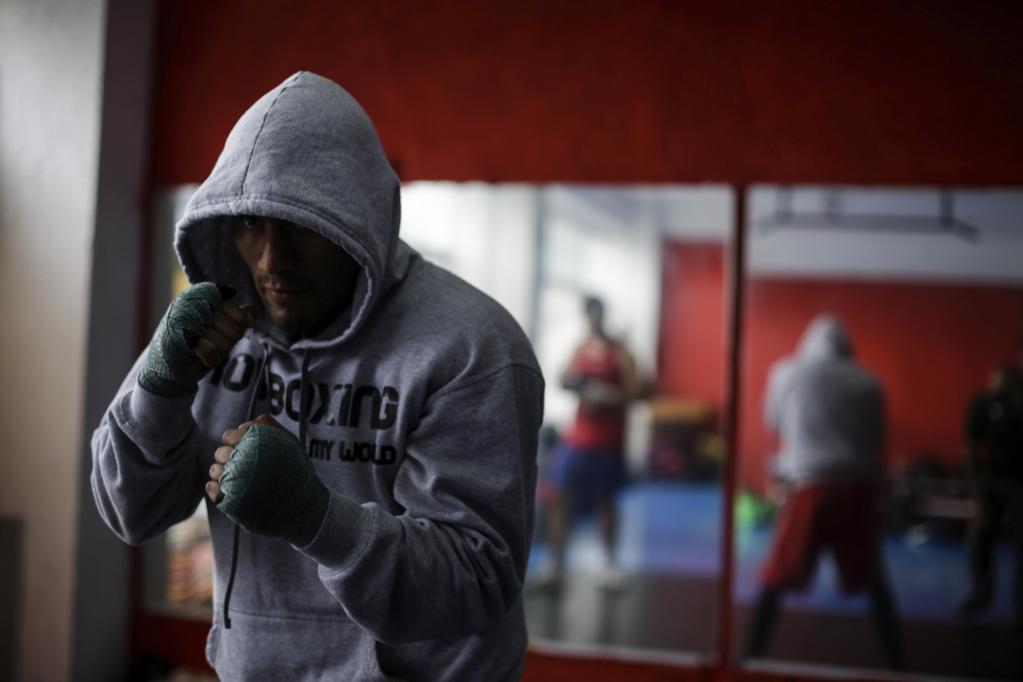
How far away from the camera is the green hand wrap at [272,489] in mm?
1021

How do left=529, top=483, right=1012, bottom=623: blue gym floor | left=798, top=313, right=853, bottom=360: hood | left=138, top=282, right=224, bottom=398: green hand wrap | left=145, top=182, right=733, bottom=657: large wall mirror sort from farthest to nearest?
left=145, top=182, right=733, bottom=657: large wall mirror < left=529, top=483, right=1012, bottom=623: blue gym floor < left=798, top=313, right=853, bottom=360: hood < left=138, top=282, right=224, bottom=398: green hand wrap

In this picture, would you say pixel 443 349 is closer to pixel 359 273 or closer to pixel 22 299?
pixel 359 273

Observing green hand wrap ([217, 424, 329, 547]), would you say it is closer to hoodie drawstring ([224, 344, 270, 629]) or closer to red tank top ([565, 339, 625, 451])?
hoodie drawstring ([224, 344, 270, 629])

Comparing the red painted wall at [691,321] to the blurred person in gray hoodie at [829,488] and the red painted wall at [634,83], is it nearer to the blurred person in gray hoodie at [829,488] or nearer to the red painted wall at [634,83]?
the blurred person in gray hoodie at [829,488]

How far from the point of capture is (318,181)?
1.25 m

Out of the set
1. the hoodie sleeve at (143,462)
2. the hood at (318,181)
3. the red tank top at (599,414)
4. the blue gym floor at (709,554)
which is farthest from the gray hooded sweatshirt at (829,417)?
the hoodie sleeve at (143,462)

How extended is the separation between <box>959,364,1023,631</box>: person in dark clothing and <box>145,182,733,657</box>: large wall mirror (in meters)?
1.10

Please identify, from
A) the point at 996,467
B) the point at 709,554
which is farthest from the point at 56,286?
the point at 709,554

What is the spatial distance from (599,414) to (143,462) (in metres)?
3.36

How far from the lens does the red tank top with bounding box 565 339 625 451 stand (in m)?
4.49

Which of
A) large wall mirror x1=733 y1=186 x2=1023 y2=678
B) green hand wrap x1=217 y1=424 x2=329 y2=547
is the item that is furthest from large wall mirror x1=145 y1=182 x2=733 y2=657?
green hand wrap x1=217 y1=424 x2=329 y2=547

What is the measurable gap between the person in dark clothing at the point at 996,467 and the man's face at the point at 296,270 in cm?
285

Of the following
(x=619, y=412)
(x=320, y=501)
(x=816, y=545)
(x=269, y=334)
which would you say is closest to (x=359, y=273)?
(x=269, y=334)

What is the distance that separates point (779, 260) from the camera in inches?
195
